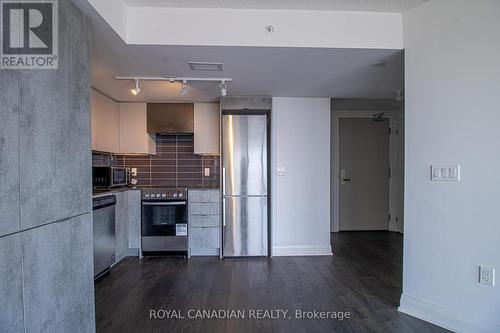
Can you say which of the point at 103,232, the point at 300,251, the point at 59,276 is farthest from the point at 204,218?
the point at 59,276

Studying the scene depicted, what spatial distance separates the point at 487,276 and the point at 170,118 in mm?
3893

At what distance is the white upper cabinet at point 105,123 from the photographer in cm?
349

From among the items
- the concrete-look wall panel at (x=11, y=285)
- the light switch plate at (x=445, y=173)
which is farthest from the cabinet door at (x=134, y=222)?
the light switch plate at (x=445, y=173)

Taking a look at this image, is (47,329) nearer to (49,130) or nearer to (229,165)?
(49,130)

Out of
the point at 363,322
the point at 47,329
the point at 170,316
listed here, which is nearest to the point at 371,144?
the point at 363,322

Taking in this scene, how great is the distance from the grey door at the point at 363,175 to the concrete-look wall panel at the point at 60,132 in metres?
4.79

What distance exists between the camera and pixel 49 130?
1.45m

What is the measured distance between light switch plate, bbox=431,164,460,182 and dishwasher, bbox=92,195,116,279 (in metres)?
3.19

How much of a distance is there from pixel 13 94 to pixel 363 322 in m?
2.71

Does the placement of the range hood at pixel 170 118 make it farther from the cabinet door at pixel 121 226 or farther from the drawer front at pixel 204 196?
the cabinet door at pixel 121 226

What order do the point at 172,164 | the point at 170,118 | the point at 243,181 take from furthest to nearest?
the point at 172,164
the point at 170,118
the point at 243,181

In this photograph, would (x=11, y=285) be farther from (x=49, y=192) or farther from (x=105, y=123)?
(x=105, y=123)

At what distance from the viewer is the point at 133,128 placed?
4.18 m

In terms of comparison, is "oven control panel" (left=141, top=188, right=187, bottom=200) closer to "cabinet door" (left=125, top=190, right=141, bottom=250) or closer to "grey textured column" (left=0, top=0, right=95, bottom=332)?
"cabinet door" (left=125, top=190, right=141, bottom=250)
